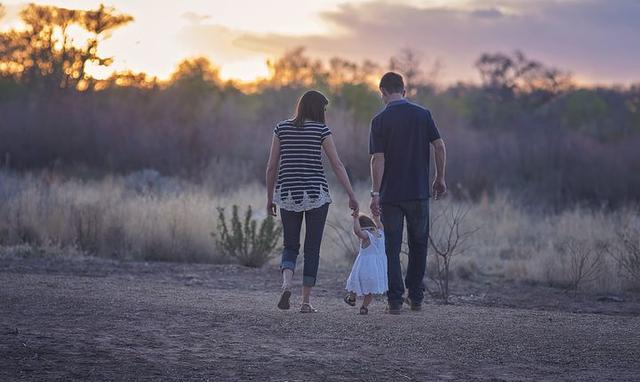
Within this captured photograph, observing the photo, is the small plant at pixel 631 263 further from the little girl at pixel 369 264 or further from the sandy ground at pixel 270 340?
the little girl at pixel 369 264

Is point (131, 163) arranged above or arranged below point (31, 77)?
below

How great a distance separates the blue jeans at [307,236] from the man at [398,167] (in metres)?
0.54

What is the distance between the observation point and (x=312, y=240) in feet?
30.7

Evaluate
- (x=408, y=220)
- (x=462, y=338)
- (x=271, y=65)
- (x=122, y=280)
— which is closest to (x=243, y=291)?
(x=122, y=280)

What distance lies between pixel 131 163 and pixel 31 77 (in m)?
6.45

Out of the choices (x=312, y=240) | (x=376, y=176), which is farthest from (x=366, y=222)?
(x=312, y=240)

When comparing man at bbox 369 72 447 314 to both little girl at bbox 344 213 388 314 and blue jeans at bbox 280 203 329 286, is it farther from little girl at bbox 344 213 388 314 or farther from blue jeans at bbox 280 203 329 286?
blue jeans at bbox 280 203 329 286

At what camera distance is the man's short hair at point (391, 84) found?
379 inches

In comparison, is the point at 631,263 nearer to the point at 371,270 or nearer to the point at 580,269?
the point at 580,269

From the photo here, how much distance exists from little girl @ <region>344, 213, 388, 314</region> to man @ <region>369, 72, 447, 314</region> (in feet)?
0.43

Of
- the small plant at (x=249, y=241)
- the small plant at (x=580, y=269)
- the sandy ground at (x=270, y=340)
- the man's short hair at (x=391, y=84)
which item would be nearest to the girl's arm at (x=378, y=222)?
the sandy ground at (x=270, y=340)

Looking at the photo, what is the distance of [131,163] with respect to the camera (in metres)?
31.1

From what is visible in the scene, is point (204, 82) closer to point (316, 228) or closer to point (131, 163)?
point (131, 163)

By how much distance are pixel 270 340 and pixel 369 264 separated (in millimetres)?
1602
